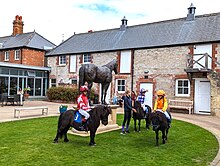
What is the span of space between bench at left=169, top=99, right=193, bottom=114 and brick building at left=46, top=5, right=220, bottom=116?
0.33 meters

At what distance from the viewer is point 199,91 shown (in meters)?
16.9

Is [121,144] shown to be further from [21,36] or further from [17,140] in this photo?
[21,36]

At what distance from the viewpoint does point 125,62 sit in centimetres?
2102

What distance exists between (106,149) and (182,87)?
12.6 metres

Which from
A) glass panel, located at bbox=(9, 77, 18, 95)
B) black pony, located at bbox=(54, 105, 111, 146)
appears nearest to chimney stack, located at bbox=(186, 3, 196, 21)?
black pony, located at bbox=(54, 105, 111, 146)

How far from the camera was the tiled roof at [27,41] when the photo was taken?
27641 mm

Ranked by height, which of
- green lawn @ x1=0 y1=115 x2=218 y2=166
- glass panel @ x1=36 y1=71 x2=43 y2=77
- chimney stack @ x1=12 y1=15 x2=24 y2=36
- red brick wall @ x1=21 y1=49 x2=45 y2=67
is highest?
chimney stack @ x1=12 y1=15 x2=24 y2=36

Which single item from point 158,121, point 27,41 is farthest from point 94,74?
point 27,41

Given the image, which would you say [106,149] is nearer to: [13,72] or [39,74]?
[13,72]

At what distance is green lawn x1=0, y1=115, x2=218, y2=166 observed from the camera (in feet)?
17.7

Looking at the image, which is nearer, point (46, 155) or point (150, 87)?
point (46, 155)

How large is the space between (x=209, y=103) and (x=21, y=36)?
949 inches

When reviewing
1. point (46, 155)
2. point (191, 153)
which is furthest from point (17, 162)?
point (191, 153)

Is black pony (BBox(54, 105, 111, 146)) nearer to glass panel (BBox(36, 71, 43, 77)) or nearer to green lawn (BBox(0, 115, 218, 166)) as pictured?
green lawn (BBox(0, 115, 218, 166))
